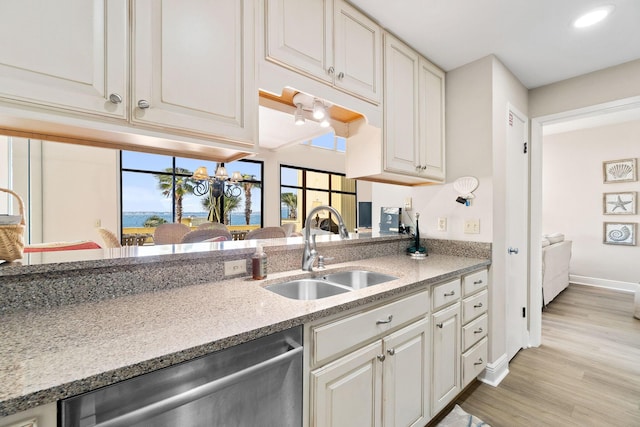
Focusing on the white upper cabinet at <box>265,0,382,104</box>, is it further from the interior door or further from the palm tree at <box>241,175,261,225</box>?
the palm tree at <box>241,175,261,225</box>

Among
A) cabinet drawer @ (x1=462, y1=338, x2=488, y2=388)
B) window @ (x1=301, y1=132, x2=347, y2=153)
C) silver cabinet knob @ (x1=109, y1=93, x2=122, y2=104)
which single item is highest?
window @ (x1=301, y1=132, x2=347, y2=153)

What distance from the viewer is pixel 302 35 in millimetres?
1406

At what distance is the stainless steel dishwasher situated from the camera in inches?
24.8

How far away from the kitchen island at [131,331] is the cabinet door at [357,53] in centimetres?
116

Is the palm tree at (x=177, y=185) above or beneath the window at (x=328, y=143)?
beneath

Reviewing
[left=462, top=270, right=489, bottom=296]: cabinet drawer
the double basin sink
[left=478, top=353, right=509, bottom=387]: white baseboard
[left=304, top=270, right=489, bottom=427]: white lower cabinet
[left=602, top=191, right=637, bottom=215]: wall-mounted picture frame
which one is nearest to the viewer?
[left=304, top=270, right=489, bottom=427]: white lower cabinet

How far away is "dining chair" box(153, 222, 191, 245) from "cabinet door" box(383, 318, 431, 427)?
3.03 metres

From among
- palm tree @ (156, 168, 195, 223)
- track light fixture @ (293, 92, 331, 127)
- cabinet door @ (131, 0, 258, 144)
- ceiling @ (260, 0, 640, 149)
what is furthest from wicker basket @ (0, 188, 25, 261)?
palm tree @ (156, 168, 195, 223)

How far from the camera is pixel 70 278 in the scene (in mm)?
1011

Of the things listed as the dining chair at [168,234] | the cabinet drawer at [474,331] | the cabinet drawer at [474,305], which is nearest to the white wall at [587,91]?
the cabinet drawer at [474,305]

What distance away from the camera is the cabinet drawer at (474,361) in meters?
1.82

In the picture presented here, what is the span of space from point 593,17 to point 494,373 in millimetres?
2428

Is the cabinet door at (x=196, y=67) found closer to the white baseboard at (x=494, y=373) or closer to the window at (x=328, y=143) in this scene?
the white baseboard at (x=494, y=373)

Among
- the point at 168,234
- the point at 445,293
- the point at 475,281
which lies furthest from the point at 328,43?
the point at 168,234
